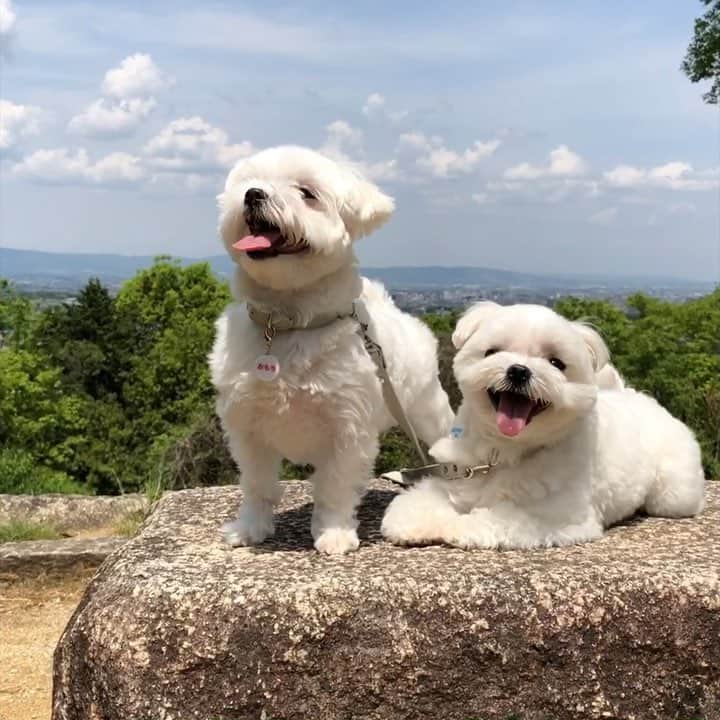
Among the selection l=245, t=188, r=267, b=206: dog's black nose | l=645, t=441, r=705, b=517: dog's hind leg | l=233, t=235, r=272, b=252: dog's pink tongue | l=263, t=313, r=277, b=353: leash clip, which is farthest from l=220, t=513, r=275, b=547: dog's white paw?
l=645, t=441, r=705, b=517: dog's hind leg

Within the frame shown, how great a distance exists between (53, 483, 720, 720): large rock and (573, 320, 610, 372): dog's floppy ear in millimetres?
977

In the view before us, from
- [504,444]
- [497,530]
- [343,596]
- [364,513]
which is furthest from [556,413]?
[364,513]

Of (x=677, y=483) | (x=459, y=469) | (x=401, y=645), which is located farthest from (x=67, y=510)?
(x=677, y=483)

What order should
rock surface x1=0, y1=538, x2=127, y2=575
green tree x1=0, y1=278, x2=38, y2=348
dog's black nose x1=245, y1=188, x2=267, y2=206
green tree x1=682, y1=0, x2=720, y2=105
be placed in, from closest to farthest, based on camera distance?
dog's black nose x1=245, y1=188, x2=267, y2=206
rock surface x1=0, y1=538, x2=127, y2=575
green tree x1=682, y1=0, x2=720, y2=105
green tree x1=0, y1=278, x2=38, y2=348

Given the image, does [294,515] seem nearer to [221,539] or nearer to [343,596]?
[221,539]

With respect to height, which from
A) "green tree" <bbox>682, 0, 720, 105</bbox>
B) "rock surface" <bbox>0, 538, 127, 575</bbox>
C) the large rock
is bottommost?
"rock surface" <bbox>0, 538, 127, 575</bbox>

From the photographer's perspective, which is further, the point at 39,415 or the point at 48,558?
the point at 39,415

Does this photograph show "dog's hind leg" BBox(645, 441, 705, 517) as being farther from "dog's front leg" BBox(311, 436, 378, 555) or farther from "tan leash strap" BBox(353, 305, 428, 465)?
"dog's front leg" BBox(311, 436, 378, 555)

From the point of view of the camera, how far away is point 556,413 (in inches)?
156

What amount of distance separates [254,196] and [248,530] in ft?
5.65

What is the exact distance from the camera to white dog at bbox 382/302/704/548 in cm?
394

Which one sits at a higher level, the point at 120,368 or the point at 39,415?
the point at 120,368

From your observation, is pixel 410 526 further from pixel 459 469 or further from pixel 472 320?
pixel 472 320

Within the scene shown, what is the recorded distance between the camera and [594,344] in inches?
164
